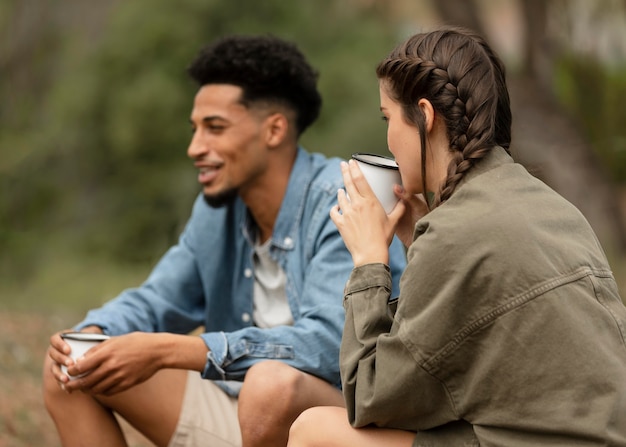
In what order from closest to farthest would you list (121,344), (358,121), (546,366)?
(546,366) < (121,344) < (358,121)

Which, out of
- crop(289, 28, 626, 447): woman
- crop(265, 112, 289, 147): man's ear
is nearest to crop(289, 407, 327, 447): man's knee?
crop(289, 28, 626, 447): woman

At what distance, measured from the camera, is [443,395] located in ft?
7.09

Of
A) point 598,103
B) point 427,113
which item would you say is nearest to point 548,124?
point 598,103

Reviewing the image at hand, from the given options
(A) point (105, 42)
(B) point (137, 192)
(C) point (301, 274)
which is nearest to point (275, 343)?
(C) point (301, 274)

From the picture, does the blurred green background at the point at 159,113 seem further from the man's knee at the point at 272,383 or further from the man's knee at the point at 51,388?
the man's knee at the point at 272,383

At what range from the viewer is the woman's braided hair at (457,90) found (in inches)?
89.1

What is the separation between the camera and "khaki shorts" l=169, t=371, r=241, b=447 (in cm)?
316

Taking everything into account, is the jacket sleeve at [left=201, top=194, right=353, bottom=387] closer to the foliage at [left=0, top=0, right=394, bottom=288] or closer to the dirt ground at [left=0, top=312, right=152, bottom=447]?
the dirt ground at [left=0, top=312, right=152, bottom=447]

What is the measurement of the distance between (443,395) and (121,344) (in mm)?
1104

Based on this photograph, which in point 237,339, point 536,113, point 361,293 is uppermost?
point 361,293

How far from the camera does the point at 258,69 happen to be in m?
3.74

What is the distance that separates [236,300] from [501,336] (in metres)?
1.59

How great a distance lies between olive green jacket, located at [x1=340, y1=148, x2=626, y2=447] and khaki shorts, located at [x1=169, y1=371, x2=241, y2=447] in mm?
1051

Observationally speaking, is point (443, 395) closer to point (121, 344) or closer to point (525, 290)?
point (525, 290)
